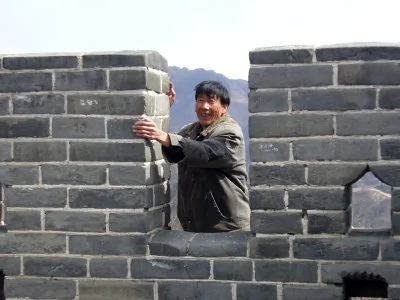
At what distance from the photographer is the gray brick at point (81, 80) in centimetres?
417

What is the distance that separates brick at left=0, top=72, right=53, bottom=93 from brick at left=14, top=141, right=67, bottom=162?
1.05 ft

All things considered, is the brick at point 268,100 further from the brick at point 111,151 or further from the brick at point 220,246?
the brick at point 220,246

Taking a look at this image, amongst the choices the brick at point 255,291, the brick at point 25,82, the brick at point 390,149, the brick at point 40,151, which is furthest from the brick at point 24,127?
the brick at point 390,149

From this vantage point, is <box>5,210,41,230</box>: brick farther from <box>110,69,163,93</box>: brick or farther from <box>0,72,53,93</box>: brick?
<box>110,69,163,93</box>: brick

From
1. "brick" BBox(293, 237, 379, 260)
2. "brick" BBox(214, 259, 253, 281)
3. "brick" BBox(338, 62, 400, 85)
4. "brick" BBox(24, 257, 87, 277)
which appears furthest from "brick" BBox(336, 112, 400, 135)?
"brick" BBox(24, 257, 87, 277)

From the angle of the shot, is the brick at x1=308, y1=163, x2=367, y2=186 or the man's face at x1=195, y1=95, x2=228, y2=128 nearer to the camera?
the brick at x1=308, y1=163, x2=367, y2=186

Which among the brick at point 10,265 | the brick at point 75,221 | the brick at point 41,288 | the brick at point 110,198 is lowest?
the brick at point 41,288

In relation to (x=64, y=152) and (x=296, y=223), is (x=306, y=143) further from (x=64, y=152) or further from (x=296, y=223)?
(x=64, y=152)

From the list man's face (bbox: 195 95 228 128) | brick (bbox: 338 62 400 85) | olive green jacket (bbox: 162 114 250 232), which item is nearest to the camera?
brick (bbox: 338 62 400 85)

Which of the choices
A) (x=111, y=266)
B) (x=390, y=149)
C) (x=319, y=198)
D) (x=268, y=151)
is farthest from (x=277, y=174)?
(x=111, y=266)

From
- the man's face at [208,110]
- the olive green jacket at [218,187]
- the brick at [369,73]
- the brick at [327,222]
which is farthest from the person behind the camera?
the man's face at [208,110]

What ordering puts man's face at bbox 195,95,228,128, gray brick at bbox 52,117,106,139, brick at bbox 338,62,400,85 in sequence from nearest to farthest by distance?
brick at bbox 338,62,400,85 < gray brick at bbox 52,117,106,139 < man's face at bbox 195,95,228,128

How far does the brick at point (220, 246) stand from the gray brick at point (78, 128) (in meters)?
0.85

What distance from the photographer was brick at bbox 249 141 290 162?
3.98 m
